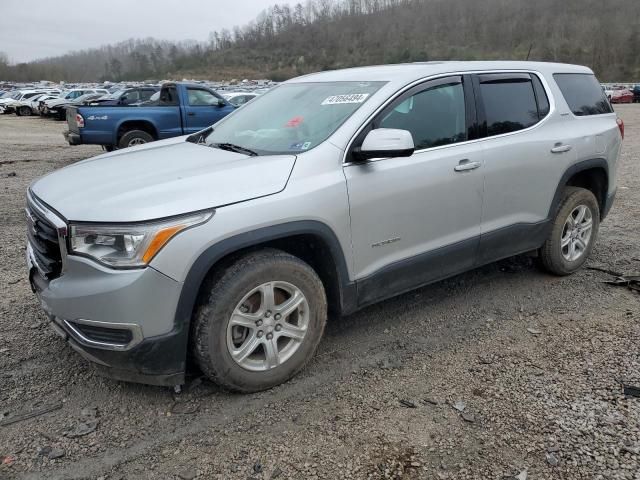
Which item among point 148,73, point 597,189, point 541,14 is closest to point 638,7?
point 541,14

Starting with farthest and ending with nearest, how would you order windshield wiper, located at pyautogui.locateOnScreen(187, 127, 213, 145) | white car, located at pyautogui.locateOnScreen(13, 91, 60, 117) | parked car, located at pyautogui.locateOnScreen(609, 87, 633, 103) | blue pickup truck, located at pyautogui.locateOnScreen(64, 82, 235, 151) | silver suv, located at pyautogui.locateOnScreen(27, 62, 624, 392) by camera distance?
parked car, located at pyautogui.locateOnScreen(609, 87, 633, 103) → white car, located at pyautogui.locateOnScreen(13, 91, 60, 117) → blue pickup truck, located at pyautogui.locateOnScreen(64, 82, 235, 151) → windshield wiper, located at pyautogui.locateOnScreen(187, 127, 213, 145) → silver suv, located at pyautogui.locateOnScreen(27, 62, 624, 392)

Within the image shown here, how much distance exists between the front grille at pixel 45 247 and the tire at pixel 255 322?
2.64ft

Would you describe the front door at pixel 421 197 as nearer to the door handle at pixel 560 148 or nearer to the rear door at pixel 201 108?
the door handle at pixel 560 148

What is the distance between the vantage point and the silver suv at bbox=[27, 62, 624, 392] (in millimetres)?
2629

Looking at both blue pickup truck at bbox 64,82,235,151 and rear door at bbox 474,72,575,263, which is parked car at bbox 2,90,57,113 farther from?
rear door at bbox 474,72,575,263

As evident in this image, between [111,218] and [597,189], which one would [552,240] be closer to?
[597,189]

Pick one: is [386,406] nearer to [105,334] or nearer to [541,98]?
[105,334]

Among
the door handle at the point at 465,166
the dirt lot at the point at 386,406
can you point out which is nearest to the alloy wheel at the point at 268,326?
the dirt lot at the point at 386,406

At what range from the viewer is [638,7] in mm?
112062

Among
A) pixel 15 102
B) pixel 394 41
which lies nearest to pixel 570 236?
pixel 15 102

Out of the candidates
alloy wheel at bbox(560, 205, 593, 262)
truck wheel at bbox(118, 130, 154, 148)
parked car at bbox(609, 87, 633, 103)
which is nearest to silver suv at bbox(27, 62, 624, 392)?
alloy wheel at bbox(560, 205, 593, 262)

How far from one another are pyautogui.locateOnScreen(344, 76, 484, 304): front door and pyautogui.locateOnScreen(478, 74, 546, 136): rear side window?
0.65ft

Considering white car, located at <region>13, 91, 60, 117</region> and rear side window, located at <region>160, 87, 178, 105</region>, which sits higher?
white car, located at <region>13, 91, 60, 117</region>

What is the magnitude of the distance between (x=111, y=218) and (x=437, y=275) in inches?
85.2
